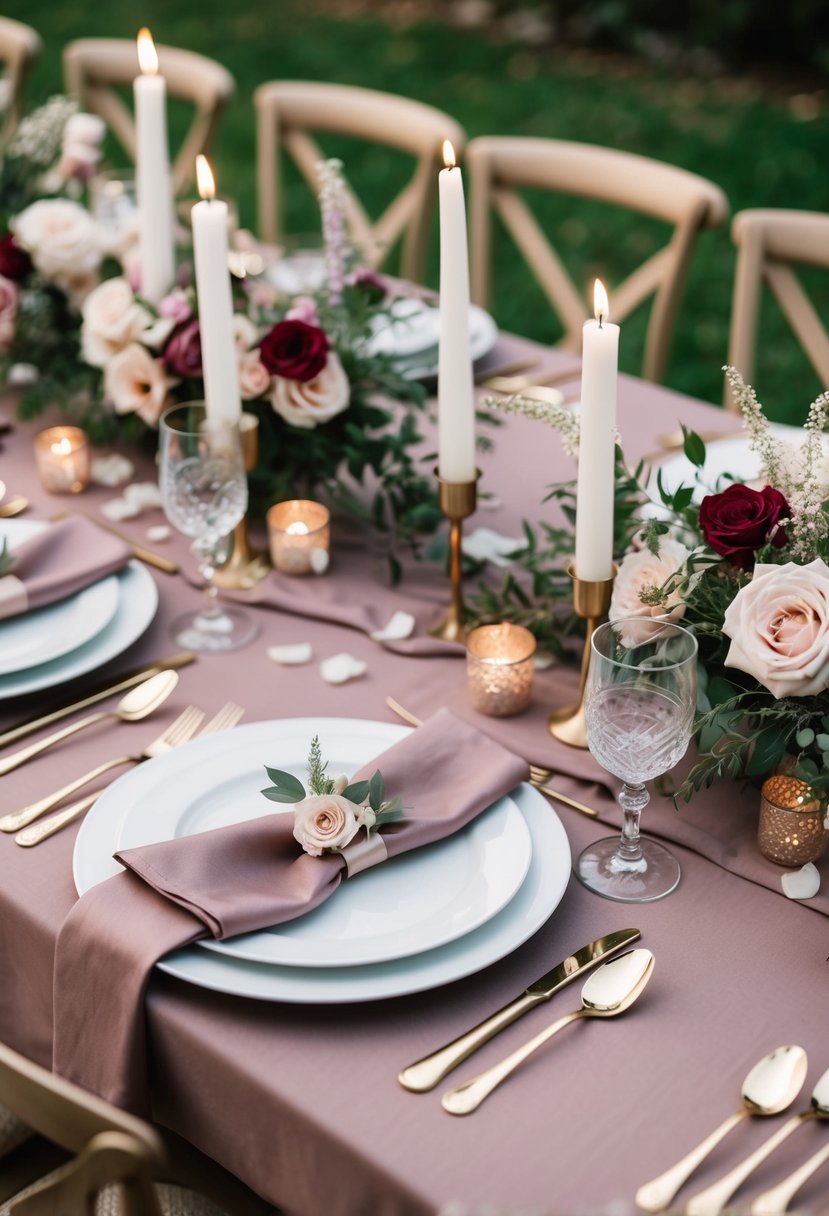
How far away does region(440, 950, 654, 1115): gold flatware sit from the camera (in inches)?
38.5

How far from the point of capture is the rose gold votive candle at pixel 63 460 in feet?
6.05

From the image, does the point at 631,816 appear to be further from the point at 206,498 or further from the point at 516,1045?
the point at 206,498

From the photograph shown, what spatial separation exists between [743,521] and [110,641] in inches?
26.6

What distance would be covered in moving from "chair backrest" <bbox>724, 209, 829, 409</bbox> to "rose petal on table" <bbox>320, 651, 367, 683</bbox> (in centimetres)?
117

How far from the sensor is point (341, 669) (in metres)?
1.49

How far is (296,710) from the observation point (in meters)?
1.43

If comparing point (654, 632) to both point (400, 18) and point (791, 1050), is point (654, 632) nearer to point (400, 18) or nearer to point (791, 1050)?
point (791, 1050)

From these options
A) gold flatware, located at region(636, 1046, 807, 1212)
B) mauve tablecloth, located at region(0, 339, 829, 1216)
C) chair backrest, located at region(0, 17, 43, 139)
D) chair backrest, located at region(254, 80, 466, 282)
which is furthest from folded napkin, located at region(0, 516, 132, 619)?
chair backrest, located at region(0, 17, 43, 139)

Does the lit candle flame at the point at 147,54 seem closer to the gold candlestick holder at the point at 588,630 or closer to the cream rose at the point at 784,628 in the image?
the gold candlestick holder at the point at 588,630

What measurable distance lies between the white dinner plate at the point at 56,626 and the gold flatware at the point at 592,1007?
2.18 feet

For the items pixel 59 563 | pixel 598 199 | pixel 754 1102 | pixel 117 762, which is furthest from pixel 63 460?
pixel 598 199

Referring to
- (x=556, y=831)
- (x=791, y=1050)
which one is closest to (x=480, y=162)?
(x=556, y=831)

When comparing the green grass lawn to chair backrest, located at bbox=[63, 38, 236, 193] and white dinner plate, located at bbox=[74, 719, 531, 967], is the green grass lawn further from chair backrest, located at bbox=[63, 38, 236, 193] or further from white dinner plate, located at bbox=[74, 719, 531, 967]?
white dinner plate, located at bbox=[74, 719, 531, 967]

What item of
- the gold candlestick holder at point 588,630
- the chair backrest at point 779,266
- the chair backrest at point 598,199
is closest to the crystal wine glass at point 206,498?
the gold candlestick holder at point 588,630
